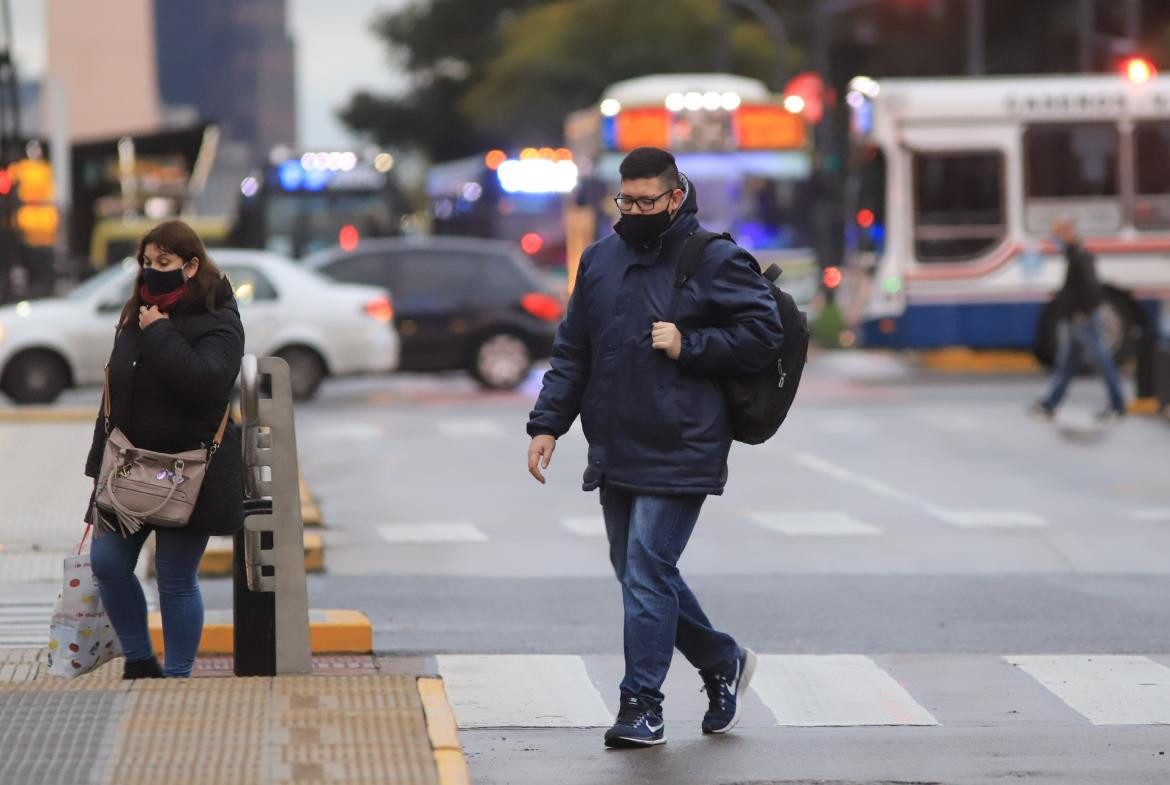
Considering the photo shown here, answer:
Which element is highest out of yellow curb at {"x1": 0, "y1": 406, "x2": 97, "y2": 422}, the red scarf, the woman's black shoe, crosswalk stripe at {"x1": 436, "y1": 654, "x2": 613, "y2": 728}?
the red scarf

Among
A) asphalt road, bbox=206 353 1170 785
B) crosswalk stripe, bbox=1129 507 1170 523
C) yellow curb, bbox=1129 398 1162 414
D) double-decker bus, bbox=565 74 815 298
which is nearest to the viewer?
asphalt road, bbox=206 353 1170 785

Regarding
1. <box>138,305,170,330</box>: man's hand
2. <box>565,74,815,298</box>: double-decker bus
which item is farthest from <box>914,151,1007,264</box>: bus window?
<box>138,305,170,330</box>: man's hand

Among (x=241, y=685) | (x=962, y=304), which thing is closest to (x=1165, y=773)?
(x=241, y=685)

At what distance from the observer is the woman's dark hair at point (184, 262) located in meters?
6.75

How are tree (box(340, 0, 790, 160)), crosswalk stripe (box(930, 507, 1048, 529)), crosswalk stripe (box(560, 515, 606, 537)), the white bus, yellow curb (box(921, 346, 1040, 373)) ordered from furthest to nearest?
tree (box(340, 0, 790, 160)) → yellow curb (box(921, 346, 1040, 373)) → the white bus → crosswalk stripe (box(930, 507, 1048, 529)) → crosswalk stripe (box(560, 515, 606, 537))

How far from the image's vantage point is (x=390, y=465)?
55.4 ft

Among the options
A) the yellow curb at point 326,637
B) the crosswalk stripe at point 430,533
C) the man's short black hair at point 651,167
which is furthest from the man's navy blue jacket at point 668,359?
the crosswalk stripe at point 430,533

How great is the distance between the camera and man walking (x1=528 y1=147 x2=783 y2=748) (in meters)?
6.67

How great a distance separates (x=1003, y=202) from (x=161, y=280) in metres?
19.6

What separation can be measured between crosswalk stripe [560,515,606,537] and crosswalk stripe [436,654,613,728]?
430 cm

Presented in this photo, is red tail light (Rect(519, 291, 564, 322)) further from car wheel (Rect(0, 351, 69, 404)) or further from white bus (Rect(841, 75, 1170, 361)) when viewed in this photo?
car wheel (Rect(0, 351, 69, 404))

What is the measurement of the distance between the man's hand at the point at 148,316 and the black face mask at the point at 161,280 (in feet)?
0.18

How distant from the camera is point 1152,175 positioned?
25578mm

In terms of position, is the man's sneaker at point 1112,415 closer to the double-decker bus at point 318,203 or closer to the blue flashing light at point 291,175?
the double-decker bus at point 318,203
